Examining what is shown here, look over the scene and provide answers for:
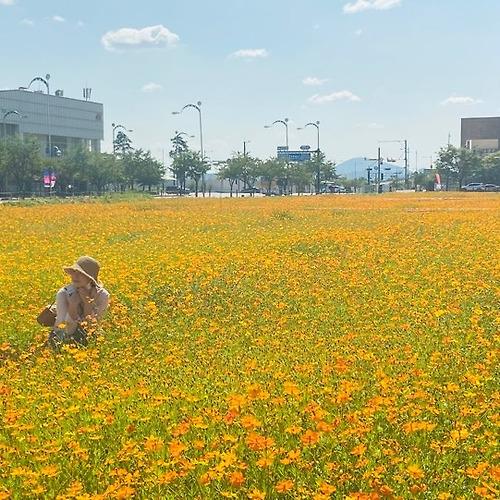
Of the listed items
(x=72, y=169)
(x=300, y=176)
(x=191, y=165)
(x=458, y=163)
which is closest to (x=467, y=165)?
(x=458, y=163)

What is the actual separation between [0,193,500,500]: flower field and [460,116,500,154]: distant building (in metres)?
101

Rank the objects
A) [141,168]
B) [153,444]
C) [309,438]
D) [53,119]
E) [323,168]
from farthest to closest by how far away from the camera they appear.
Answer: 1. [323,168]
2. [53,119]
3. [141,168]
4. [153,444]
5. [309,438]

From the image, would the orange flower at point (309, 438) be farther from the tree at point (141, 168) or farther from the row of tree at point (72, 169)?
the tree at point (141, 168)

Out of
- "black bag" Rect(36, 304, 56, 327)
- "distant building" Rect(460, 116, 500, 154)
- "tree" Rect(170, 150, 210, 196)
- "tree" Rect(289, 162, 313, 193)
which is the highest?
"distant building" Rect(460, 116, 500, 154)

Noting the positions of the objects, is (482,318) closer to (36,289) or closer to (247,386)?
(247,386)

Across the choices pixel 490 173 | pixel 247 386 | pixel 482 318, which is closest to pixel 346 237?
pixel 482 318

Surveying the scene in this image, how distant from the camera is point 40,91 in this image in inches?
3260

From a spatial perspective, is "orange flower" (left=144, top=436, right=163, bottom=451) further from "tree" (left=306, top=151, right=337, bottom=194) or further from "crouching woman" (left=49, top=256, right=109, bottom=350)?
"tree" (left=306, top=151, right=337, bottom=194)

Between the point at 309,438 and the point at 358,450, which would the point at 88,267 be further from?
the point at 358,450

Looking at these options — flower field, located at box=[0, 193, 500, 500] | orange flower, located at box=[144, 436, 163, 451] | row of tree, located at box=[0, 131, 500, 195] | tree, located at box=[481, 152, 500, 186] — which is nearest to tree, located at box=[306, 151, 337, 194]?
row of tree, located at box=[0, 131, 500, 195]

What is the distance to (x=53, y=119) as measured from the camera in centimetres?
8569

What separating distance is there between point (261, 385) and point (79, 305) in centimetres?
278

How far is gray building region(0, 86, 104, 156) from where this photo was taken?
78812mm

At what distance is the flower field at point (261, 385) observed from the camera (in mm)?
3658
